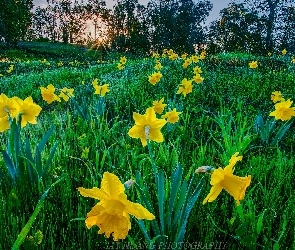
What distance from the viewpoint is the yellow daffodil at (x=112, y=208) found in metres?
0.76

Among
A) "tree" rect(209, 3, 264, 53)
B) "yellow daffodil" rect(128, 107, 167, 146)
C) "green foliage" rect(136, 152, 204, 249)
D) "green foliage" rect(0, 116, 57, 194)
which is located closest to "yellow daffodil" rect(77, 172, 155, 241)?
"green foliage" rect(136, 152, 204, 249)

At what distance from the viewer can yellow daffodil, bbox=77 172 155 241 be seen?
0.76 metres

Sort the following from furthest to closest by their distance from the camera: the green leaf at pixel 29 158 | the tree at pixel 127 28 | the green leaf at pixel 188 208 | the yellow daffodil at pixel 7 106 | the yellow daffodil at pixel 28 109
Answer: the tree at pixel 127 28 → the yellow daffodil at pixel 28 109 → the yellow daffodil at pixel 7 106 → the green leaf at pixel 29 158 → the green leaf at pixel 188 208

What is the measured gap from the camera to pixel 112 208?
0.78m

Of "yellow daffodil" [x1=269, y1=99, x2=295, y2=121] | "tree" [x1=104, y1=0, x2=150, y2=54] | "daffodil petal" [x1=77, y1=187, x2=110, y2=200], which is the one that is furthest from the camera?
"tree" [x1=104, y1=0, x2=150, y2=54]

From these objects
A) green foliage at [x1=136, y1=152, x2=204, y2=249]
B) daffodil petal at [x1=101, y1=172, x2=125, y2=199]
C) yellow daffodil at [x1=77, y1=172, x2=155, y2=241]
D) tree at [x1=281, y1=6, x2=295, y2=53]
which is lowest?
green foliage at [x1=136, y1=152, x2=204, y2=249]

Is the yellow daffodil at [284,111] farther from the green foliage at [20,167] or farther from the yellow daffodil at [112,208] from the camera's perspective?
the yellow daffodil at [112,208]

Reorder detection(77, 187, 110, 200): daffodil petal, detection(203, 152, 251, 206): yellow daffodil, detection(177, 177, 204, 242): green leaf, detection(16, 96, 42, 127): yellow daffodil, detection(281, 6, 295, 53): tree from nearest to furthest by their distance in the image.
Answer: detection(77, 187, 110, 200): daffodil petal → detection(203, 152, 251, 206): yellow daffodil → detection(177, 177, 204, 242): green leaf → detection(16, 96, 42, 127): yellow daffodil → detection(281, 6, 295, 53): tree

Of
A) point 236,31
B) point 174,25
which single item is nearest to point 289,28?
point 236,31

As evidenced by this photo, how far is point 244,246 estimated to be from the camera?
1152mm

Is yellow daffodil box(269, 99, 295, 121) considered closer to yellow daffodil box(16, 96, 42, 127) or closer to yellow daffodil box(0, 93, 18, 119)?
yellow daffodil box(16, 96, 42, 127)

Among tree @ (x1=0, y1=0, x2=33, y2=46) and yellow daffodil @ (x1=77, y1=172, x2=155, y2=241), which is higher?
tree @ (x1=0, y1=0, x2=33, y2=46)

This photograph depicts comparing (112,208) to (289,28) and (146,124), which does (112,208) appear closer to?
(146,124)

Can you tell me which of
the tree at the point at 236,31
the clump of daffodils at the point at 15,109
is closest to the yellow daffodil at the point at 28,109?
the clump of daffodils at the point at 15,109
